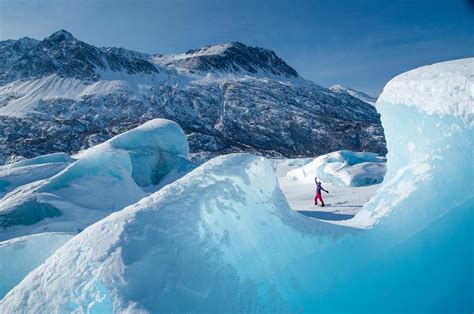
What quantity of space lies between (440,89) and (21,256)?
7261 millimetres

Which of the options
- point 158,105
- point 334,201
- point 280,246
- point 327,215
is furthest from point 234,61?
point 280,246

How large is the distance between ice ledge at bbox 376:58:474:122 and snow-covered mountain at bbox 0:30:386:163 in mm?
35493

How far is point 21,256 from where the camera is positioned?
6129mm

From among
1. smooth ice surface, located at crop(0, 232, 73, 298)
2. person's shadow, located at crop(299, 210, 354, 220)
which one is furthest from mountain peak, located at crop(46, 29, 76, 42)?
smooth ice surface, located at crop(0, 232, 73, 298)

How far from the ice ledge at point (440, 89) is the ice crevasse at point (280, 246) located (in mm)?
17

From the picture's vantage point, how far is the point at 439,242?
4.07 m

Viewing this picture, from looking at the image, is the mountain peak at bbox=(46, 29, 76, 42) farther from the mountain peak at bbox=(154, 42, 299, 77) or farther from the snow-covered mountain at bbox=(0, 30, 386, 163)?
the mountain peak at bbox=(154, 42, 299, 77)

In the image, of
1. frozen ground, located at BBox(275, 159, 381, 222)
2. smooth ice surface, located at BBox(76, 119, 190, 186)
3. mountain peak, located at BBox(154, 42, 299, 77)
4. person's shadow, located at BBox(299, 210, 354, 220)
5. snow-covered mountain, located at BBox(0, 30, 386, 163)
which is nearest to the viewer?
person's shadow, located at BBox(299, 210, 354, 220)

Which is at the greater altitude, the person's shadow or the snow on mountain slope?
the snow on mountain slope

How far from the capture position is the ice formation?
1703 centimetres

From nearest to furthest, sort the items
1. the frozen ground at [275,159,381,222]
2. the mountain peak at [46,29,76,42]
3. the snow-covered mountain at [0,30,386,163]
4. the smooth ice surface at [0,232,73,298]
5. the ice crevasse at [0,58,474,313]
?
the ice crevasse at [0,58,474,313], the smooth ice surface at [0,232,73,298], the frozen ground at [275,159,381,222], the snow-covered mountain at [0,30,386,163], the mountain peak at [46,29,76,42]

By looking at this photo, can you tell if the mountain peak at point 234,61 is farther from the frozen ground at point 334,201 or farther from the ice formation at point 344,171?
the frozen ground at point 334,201

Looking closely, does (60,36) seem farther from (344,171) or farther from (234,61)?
(344,171)

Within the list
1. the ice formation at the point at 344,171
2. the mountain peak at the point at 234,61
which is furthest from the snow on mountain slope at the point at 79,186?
the mountain peak at the point at 234,61
